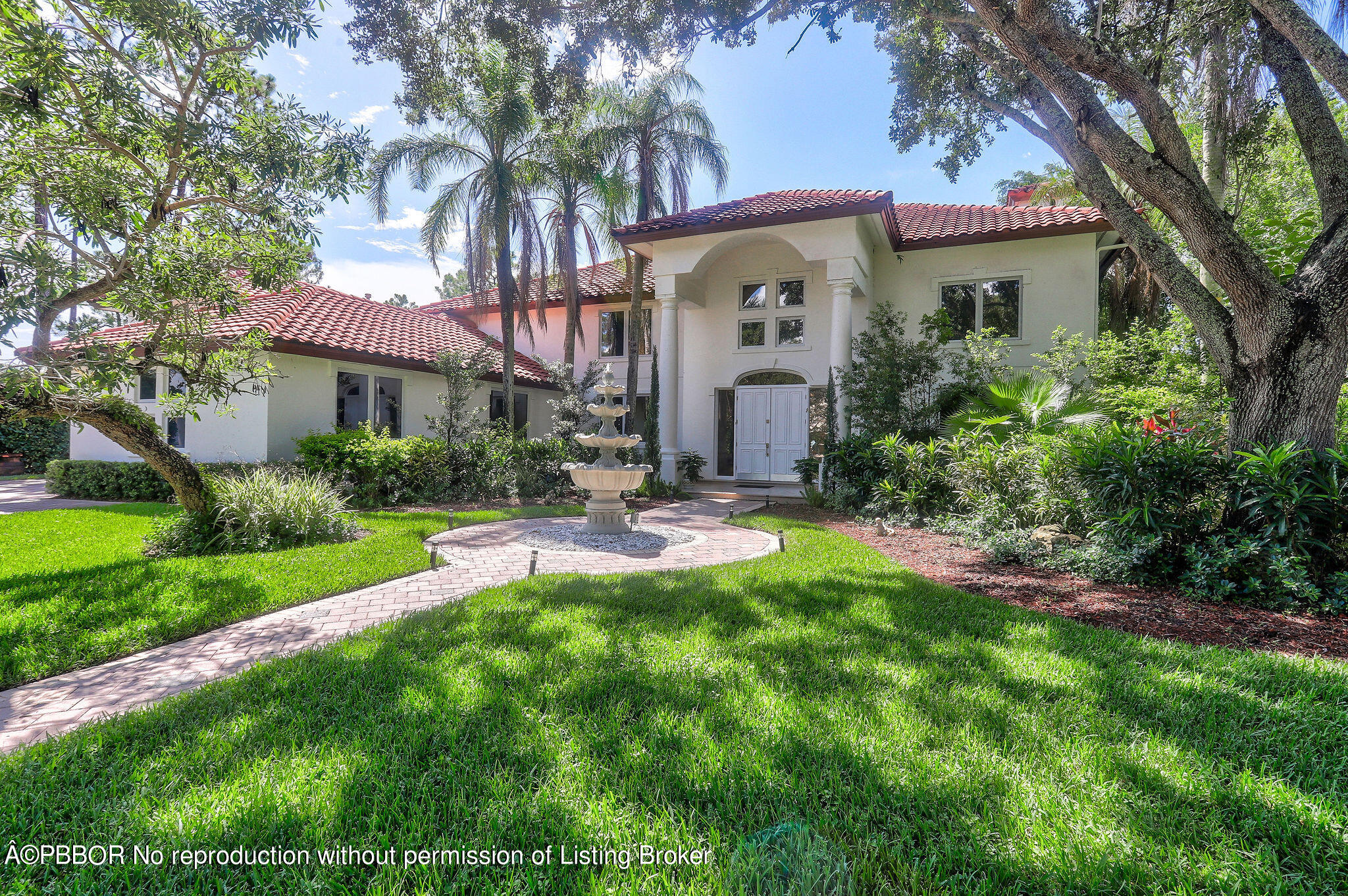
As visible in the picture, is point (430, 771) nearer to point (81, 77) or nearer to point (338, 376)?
point (81, 77)

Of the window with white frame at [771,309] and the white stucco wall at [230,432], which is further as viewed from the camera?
the window with white frame at [771,309]

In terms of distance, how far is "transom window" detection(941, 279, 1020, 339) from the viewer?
45.9ft

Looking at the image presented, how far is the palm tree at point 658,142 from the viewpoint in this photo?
14523mm

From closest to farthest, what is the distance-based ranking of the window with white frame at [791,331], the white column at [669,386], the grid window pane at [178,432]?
the grid window pane at [178,432] → the white column at [669,386] → the window with white frame at [791,331]

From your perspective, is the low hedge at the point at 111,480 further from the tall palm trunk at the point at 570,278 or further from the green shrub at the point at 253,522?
the tall palm trunk at the point at 570,278

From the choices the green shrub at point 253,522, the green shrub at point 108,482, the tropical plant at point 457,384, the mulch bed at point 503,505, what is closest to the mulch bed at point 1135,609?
the mulch bed at point 503,505

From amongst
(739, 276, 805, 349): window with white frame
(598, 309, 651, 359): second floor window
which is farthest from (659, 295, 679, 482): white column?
(598, 309, 651, 359): second floor window

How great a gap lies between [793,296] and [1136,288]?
9.08 metres

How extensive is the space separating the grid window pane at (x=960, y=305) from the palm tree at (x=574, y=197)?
8.72m

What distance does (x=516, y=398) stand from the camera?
19406 mm

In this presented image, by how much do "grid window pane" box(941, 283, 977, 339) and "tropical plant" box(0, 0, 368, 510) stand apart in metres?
13.3

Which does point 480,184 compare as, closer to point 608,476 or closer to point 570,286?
point 570,286

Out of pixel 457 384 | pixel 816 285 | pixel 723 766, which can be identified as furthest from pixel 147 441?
pixel 816 285

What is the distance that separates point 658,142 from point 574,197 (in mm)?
2629
